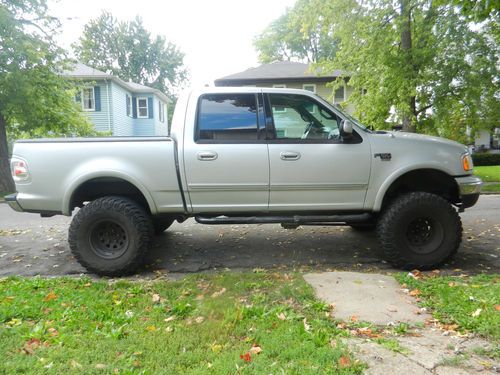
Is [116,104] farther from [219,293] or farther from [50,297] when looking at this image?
[219,293]

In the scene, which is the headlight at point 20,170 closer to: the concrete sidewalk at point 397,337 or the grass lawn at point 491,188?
the concrete sidewalk at point 397,337

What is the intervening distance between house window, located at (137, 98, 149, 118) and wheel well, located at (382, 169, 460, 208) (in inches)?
1094

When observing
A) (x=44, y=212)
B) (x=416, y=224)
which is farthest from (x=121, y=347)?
(x=416, y=224)

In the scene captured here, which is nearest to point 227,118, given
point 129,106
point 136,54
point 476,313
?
point 476,313

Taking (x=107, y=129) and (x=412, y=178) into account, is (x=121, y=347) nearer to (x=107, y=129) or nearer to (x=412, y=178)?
(x=412, y=178)

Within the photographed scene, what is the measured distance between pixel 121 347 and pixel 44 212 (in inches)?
101

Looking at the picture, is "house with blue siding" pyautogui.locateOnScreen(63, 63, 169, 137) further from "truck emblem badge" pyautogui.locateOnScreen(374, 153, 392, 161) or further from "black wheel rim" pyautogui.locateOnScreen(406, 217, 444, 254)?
"black wheel rim" pyautogui.locateOnScreen(406, 217, 444, 254)

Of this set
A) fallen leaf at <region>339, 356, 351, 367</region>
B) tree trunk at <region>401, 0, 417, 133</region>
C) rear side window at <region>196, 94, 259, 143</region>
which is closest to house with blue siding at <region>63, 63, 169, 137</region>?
tree trunk at <region>401, 0, 417, 133</region>

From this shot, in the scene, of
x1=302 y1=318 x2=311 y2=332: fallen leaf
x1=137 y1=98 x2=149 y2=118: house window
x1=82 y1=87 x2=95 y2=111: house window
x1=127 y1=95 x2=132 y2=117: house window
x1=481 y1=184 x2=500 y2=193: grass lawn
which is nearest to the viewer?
x1=302 y1=318 x2=311 y2=332: fallen leaf

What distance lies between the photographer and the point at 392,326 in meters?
3.08

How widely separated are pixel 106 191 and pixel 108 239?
0.59m

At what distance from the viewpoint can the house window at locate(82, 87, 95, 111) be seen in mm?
24828

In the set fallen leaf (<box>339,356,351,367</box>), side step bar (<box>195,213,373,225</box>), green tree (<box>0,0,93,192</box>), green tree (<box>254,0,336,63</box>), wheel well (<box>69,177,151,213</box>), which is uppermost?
green tree (<box>254,0,336,63</box>)

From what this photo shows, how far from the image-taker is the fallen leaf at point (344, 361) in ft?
8.15
